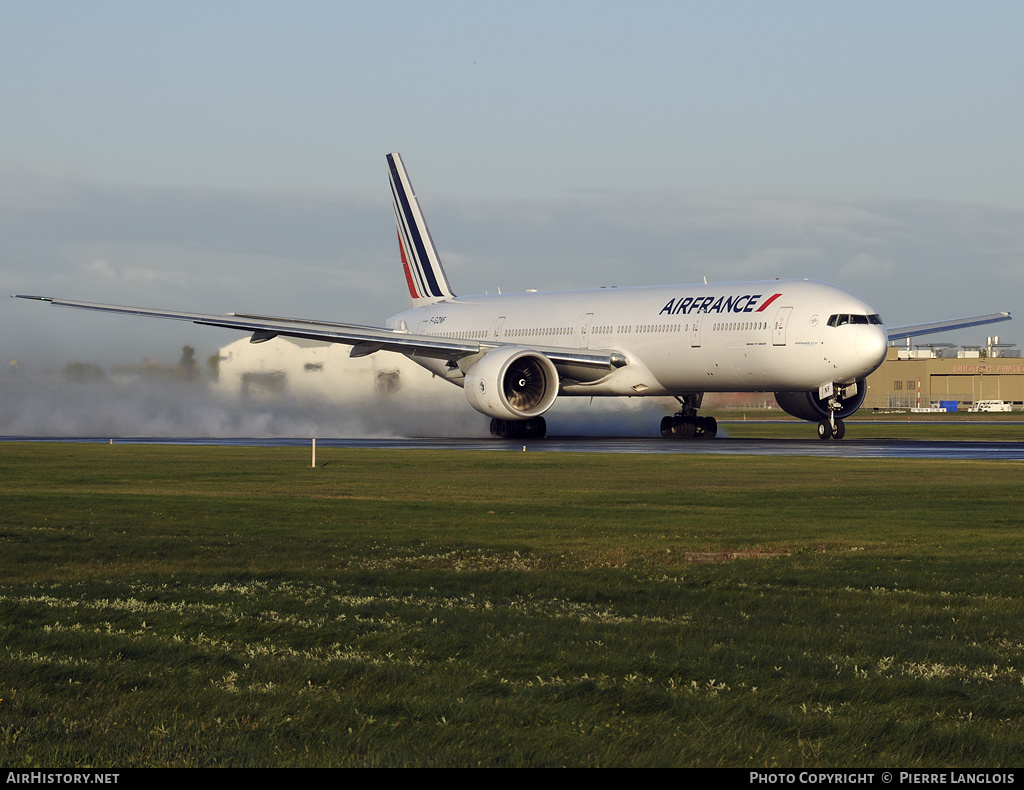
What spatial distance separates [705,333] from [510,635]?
3803 centimetres

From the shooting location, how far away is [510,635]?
927 cm

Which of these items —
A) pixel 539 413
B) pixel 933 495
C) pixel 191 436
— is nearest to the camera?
pixel 933 495

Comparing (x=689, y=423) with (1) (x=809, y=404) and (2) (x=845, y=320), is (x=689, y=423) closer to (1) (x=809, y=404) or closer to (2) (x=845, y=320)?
(1) (x=809, y=404)

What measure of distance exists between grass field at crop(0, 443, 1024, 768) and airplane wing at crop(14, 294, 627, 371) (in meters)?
28.0

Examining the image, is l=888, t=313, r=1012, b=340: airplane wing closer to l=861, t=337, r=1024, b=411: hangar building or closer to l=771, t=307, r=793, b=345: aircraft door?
l=771, t=307, r=793, b=345: aircraft door

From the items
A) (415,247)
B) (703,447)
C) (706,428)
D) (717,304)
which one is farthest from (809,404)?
(415,247)

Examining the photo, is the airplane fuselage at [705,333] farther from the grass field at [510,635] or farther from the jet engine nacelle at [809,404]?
the grass field at [510,635]

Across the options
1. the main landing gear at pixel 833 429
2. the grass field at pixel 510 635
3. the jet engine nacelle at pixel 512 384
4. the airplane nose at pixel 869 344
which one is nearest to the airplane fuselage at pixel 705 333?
the airplane nose at pixel 869 344

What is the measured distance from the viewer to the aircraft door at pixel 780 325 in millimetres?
44188

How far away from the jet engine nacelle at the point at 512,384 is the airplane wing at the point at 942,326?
49.9 feet

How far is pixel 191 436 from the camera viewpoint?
5516cm

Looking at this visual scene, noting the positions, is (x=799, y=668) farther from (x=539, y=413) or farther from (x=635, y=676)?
(x=539, y=413)

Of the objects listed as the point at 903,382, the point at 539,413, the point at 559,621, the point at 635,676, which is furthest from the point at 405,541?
the point at 903,382

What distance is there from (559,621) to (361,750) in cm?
376
